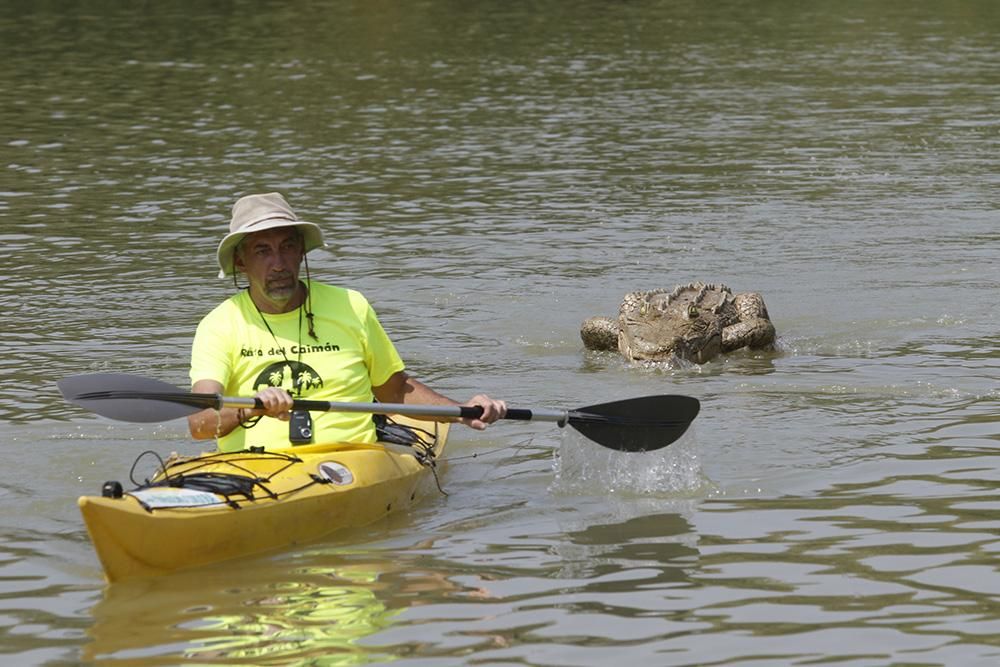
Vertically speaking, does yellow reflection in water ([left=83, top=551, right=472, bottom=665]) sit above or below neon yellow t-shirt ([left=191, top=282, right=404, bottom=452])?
below

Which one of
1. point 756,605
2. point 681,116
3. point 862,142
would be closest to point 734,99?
point 681,116

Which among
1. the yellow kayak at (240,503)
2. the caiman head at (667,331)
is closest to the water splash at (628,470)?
the yellow kayak at (240,503)

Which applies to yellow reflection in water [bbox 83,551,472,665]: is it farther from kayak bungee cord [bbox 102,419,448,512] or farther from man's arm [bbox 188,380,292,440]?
man's arm [bbox 188,380,292,440]

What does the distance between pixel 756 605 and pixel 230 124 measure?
1805 cm

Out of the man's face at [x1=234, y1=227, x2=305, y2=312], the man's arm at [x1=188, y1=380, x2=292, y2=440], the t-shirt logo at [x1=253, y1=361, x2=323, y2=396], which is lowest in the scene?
the man's arm at [x1=188, y1=380, x2=292, y2=440]

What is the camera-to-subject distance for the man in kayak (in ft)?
28.6

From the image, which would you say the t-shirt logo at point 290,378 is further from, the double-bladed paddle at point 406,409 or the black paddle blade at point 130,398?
the black paddle blade at point 130,398

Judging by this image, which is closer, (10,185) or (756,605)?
(756,605)

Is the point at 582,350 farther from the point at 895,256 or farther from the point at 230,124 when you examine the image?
the point at 230,124

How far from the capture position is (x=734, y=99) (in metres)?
25.9

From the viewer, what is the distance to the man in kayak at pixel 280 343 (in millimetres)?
8727

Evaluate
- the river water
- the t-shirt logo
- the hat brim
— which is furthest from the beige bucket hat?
the river water

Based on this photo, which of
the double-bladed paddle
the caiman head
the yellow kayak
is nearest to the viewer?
the yellow kayak

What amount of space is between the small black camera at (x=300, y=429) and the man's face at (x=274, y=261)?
1.81 ft
